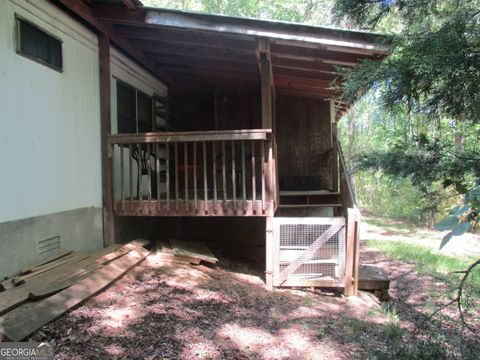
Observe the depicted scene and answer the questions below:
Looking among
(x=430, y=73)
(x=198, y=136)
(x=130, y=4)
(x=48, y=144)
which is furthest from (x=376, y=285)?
(x=130, y=4)

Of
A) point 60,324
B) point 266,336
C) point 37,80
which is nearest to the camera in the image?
point 60,324

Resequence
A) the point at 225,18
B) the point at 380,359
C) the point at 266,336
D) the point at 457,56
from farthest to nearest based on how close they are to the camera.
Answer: the point at 225,18
the point at 266,336
the point at 380,359
the point at 457,56

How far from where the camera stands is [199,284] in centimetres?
438

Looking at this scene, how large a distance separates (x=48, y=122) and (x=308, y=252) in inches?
143

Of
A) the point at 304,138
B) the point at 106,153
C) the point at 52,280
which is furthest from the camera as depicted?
the point at 304,138

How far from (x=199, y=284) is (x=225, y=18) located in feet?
11.4

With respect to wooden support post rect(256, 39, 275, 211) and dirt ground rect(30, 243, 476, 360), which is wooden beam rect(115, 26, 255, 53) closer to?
wooden support post rect(256, 39, 275, 211)

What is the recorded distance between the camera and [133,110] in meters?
6.53

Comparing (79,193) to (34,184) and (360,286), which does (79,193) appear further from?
(360,286)

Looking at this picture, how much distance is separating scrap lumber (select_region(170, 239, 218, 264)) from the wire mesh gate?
103 cm

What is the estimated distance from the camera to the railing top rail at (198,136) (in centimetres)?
473

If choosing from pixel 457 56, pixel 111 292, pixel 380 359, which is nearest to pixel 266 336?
pixel 380 359

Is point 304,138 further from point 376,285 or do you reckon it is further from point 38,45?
point 38,45

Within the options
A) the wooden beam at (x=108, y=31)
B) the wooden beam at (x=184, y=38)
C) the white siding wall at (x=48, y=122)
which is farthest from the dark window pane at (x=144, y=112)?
the white siding wall at (x=48, y=122)
